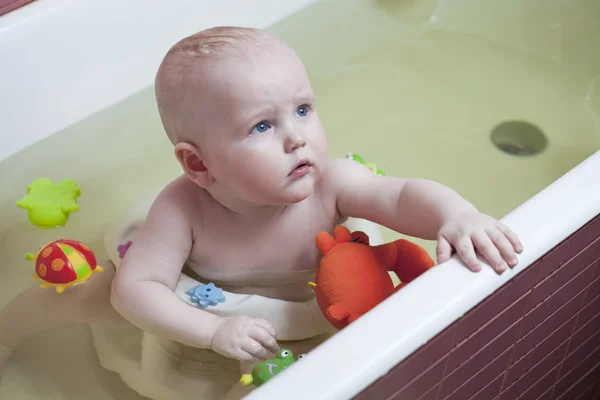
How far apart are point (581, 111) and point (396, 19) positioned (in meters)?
0.46

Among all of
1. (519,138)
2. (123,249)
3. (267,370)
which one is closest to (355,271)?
(267,370)

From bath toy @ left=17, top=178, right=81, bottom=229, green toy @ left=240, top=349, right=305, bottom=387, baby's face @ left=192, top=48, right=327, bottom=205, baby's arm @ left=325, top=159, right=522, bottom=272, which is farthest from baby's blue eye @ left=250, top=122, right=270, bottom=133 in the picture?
bath toy @ left=17, top=178, right=81, bottom=229

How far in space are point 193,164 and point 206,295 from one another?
0.17 m

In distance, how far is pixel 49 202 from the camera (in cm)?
141

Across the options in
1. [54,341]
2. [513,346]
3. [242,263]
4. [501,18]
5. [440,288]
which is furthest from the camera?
[501,18]

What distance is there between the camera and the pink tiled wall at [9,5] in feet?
4.54

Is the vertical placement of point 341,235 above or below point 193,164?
below

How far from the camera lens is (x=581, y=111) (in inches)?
65.3

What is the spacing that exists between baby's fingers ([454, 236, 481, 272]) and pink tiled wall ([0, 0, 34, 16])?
3.08 feet

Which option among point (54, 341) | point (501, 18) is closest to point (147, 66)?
point (54, 341)

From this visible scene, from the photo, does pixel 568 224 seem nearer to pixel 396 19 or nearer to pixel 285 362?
pixel 285 362

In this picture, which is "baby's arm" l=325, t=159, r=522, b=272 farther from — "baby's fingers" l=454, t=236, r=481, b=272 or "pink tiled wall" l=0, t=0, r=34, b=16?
"pink tiled wall" l=0, t=0, r=34, b=16

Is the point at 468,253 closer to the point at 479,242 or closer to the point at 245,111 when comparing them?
the point at 479,242

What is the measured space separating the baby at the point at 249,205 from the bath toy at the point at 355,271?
0.05m
